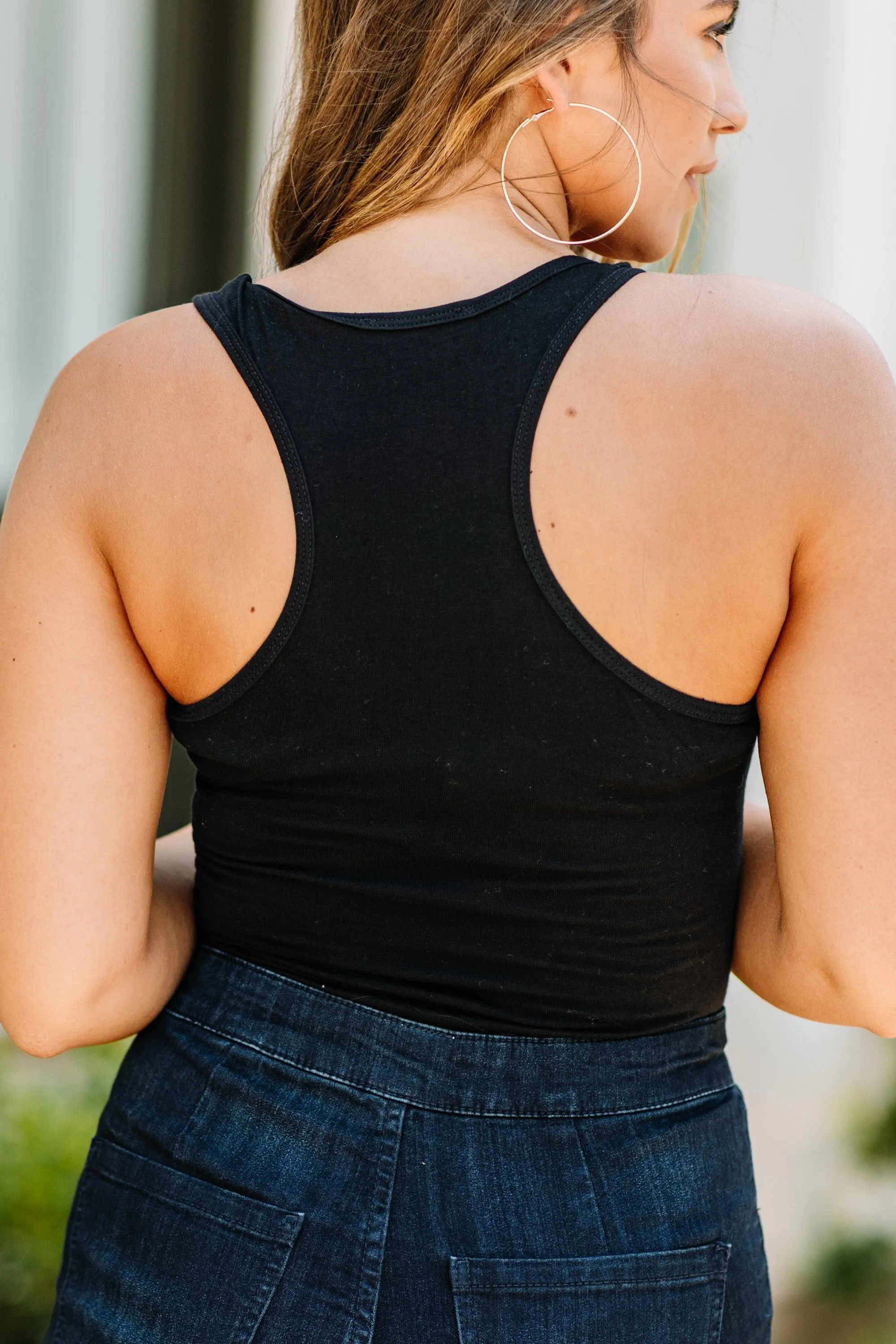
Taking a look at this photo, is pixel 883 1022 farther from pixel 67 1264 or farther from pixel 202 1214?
pixel 67 1264

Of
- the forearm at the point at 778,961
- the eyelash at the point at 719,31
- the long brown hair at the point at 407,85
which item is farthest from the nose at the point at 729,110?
the forearm at the point at 778,961

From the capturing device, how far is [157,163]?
340cm

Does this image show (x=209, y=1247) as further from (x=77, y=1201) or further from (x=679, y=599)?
(x=679, y=599)

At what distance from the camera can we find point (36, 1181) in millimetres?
2523

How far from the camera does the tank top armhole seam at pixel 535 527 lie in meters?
0.86

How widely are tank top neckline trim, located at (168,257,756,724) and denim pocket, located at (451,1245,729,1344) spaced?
0.38 meters

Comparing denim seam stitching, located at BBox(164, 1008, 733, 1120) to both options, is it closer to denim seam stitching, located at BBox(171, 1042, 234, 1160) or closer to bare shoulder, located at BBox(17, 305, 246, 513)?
denim seam stitching, located at BBox(171, 1042, 234, 1160)

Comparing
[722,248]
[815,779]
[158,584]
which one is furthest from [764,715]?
[722,248]

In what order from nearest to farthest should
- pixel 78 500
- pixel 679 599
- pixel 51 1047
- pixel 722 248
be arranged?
1. pixel 679 599
2. pixel 78 500
3. pixel 51 1047
4. pixel 722 248

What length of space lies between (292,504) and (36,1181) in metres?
2.08

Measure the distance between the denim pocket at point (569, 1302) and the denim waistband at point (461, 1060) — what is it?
0.10 meters

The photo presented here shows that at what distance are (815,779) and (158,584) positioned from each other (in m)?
0.49

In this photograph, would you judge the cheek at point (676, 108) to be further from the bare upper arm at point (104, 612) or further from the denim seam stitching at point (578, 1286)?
the denim seam stitching at point (578, 1286)

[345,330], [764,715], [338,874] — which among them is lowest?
[338,874]
